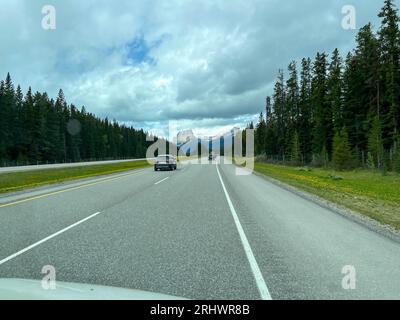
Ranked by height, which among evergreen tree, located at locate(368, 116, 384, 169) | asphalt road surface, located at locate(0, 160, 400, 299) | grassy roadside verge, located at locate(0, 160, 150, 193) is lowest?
grassy roadside verge, located at locate(0, 160, 150, 193)

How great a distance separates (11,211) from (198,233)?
6797 millimetres

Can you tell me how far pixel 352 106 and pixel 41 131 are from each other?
6193 cm

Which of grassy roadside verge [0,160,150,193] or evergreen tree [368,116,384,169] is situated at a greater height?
evergreen tree [368,116,384,169]

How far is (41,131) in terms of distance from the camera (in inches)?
3413

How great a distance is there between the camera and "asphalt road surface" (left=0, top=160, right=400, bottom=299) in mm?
5379

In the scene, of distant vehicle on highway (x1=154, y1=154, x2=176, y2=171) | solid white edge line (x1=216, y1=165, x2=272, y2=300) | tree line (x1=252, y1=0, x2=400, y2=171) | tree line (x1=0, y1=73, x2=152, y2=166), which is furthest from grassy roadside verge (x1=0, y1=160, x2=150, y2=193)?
tree line (x1=0, y1=73, x2=152, y2=166)

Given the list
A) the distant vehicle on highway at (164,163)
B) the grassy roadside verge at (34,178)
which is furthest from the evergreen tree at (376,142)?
the grassy roadside verge at (34,178)

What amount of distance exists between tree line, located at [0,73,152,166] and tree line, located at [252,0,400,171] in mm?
50913

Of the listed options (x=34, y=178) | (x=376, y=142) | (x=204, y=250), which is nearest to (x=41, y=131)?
(x=34, y=178)

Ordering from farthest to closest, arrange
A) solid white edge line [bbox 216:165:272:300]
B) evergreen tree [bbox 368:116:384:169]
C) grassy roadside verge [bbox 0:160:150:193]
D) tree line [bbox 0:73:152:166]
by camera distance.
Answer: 1. tree line [bbox 0:73:152:166]
2. evergreen tree [bbox 368:116:384:169]
3. grassy roadside verge [bbox 0:160:150:193]
4. solid white edge line [bbox 216:165:272:300]

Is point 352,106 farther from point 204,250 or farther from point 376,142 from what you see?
point 204,250

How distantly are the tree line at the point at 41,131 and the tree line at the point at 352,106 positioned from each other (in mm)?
50913

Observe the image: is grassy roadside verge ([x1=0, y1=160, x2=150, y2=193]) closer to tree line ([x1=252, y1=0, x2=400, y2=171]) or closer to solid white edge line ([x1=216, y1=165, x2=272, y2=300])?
solid white edge line ([x1=216, y1=165, x2=272, y2=300])

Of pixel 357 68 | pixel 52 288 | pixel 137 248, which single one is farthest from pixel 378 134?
pixel 52 288
